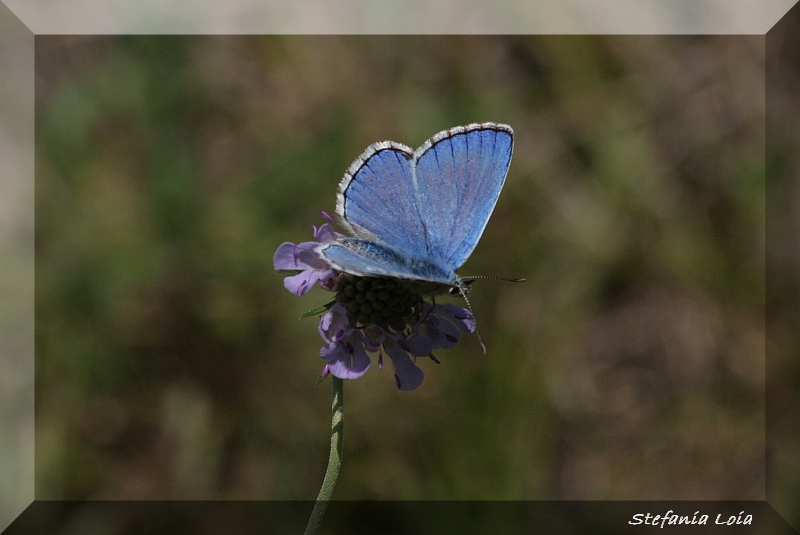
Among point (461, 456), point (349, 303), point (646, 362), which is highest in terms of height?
point (349, 303)

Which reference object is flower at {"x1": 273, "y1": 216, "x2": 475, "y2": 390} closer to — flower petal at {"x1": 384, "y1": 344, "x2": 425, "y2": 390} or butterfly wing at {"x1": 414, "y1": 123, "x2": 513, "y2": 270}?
flower petal at {"x1": 384, "y1": 344, "x2": 425, "y2": 390}

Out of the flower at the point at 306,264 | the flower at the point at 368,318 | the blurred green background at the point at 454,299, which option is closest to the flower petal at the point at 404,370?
the flower at the point at 368,318

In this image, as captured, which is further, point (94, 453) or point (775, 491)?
point (775, 491)

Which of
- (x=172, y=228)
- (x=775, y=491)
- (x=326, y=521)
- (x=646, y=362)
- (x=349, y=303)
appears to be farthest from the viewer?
(x=646, y=362)

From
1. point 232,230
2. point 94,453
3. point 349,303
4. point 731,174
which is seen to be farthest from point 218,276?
point 731,174

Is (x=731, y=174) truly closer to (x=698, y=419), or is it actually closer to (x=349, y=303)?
(x=698, y=419)

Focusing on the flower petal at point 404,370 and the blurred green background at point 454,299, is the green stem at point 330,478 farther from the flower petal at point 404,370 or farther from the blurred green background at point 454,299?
the blurred green background at point 454,299
